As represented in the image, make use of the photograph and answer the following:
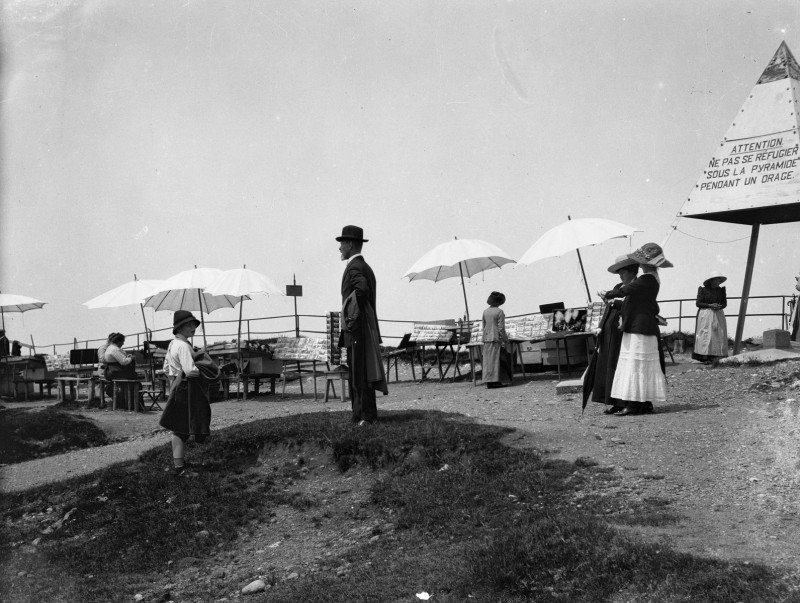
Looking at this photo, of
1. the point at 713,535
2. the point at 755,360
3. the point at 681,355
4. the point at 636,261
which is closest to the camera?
the point at 713,535

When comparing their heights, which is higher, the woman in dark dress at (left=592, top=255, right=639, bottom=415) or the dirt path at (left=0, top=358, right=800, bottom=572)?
the woman in dark dress at (left=592, top=255, right=639, bottom=415)

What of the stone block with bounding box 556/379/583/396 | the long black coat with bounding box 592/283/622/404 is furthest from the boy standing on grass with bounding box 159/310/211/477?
the stone block with bounding box 556/379/583/396

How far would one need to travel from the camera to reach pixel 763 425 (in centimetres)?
911

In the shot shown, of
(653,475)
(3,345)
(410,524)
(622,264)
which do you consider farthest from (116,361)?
(653,475)

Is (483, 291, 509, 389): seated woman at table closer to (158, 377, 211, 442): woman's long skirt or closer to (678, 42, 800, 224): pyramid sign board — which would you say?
(678, 42, 800, 224): pyramid sign board

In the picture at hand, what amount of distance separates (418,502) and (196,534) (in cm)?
202

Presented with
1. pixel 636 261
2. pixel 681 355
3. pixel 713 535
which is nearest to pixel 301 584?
pixel 713 535

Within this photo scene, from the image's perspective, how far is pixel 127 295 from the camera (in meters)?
20.6

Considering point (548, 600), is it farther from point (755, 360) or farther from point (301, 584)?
point (755, 360)

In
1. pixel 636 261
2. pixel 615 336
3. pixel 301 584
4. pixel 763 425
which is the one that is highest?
pixel 636 261

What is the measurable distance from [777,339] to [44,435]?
12.6 metres

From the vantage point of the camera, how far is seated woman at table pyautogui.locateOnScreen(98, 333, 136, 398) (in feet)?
57.8

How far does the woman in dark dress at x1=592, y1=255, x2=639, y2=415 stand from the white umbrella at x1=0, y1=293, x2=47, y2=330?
15956 mm

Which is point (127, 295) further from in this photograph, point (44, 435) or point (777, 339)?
point (777, 339)
